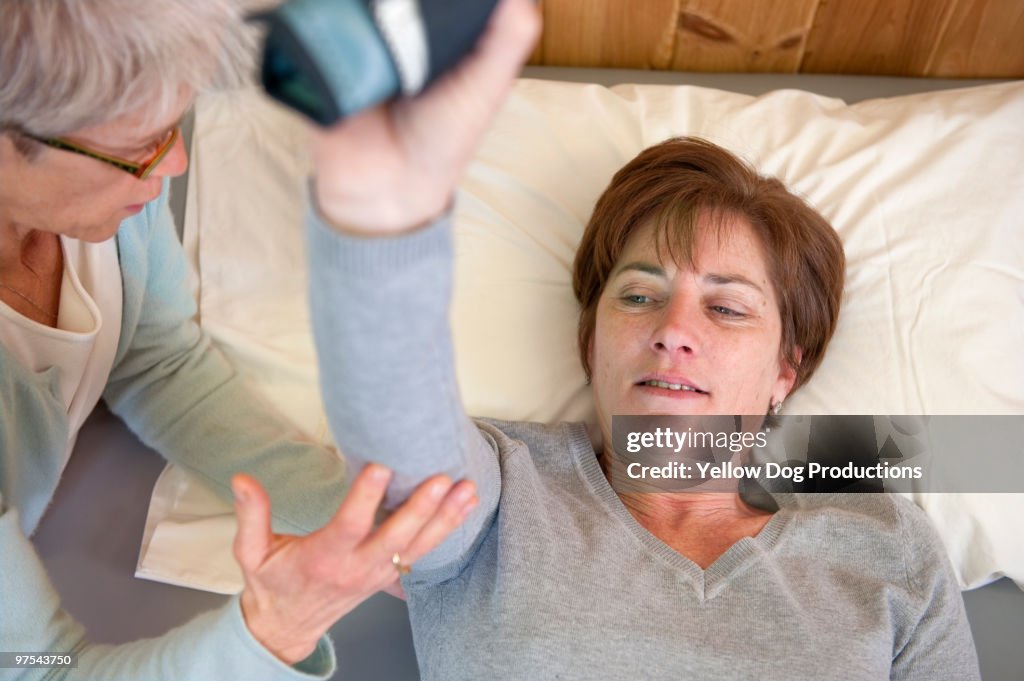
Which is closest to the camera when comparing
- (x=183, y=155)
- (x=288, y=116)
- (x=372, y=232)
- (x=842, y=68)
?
(x=372, y=232)

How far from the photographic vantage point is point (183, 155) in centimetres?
105

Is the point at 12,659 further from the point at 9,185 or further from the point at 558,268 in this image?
the point at 558,268

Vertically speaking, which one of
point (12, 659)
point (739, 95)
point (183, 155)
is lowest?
point (12, 659)

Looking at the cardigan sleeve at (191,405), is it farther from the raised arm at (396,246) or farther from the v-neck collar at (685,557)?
the raised arm at (396,246)

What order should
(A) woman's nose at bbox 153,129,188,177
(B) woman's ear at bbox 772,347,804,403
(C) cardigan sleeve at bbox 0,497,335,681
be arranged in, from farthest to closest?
(B) woman's ear at bbox 772,347,804,403
(A) woman's nose at bbox 153,129,188,177
(C) cardigan sleeve at bbox 0,497,335,681

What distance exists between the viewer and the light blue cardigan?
3.02 ft

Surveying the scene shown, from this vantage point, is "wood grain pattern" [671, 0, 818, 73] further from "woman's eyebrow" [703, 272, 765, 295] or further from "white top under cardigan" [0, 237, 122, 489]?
"white top under cardigan" [0, 237, 122, 489]

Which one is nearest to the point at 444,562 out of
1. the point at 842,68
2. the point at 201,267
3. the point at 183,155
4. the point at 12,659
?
the point at 12,659

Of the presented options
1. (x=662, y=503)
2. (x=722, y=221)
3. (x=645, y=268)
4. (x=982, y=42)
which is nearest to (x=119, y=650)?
(x=662, y=503)

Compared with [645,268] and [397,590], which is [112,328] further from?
[645,268]

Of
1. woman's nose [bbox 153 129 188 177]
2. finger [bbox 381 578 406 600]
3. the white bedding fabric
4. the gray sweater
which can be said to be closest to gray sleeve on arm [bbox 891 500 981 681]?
the gray sweater

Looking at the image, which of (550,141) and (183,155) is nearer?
A: (183,155)

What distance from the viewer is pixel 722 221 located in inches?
53.2

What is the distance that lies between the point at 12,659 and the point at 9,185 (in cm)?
48
